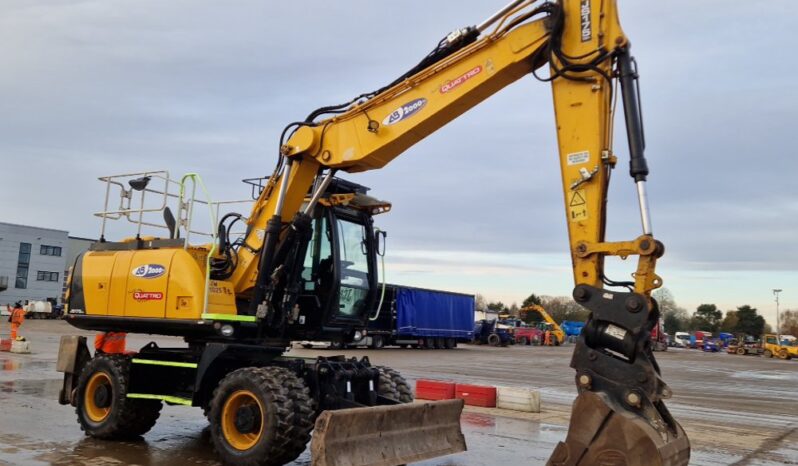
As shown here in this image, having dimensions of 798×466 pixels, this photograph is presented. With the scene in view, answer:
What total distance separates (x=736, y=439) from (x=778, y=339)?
54.0m

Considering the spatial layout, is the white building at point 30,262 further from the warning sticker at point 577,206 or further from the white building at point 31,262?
the warning sticker at point 577,206

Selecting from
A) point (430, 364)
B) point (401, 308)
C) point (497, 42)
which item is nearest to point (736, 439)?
point (497, 42)

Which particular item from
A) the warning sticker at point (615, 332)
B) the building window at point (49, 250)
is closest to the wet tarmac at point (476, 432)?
the warning sticker at point (615, 332)

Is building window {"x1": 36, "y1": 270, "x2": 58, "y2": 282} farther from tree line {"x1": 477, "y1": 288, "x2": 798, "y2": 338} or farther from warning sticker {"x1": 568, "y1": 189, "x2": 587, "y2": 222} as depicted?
warning sticker {"x1": 568, "y1": 189, "x2": 587, "y2": 222}

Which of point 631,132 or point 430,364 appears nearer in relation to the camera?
point 631,132

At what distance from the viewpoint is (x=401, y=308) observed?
3581cm

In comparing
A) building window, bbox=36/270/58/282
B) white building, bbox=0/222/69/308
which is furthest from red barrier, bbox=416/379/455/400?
building window, bbox=36/270/58/282

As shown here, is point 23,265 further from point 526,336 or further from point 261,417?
point 261,417

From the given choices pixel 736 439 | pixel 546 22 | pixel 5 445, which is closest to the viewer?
pixel 546 22

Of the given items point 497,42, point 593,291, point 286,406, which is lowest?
point 286,406

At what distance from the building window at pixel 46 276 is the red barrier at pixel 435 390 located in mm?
79043

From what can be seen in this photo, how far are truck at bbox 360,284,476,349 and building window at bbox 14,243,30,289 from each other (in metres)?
58.4

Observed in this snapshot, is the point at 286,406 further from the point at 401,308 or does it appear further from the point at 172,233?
the point at 401,308

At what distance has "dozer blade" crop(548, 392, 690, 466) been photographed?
4.78 meters
